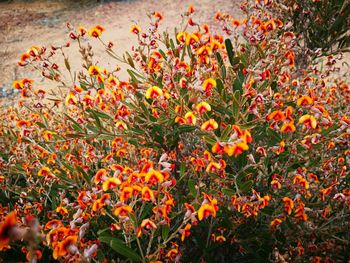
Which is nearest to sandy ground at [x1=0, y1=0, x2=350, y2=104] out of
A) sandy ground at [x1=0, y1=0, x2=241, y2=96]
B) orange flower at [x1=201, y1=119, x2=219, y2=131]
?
sandy ground at [x1=0, y1=0, x2=241, y2=96]

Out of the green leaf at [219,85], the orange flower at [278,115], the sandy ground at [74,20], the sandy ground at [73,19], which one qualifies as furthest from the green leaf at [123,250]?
the sandy ground at [73,19]

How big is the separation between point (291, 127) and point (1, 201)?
6.40ft

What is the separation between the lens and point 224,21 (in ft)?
7.72

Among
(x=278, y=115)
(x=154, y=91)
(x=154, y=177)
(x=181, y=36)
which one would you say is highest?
(x=181, y=36)

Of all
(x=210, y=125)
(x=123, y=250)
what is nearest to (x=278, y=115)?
(x=210, y=125)

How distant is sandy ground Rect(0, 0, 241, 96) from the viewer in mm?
7820

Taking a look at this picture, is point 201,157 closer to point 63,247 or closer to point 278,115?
point 278,115

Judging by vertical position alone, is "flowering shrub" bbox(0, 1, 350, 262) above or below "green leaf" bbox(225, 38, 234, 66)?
below

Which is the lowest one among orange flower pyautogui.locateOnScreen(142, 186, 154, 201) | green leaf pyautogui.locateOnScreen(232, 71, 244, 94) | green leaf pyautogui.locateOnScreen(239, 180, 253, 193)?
green leaf pyautogui.locateOnScreen(239, 180, 253, 193)

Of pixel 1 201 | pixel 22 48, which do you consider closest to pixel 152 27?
pixel 1 201

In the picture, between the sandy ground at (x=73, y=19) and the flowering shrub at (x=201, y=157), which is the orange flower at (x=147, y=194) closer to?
the flowering shrub at (x=201, y=157)

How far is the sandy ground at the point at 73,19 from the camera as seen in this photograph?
7820 millimetres

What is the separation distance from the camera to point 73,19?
9.82m

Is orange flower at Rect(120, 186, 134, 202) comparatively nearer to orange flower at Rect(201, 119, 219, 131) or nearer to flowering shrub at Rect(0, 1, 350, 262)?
flowering shrub at Rect(0, 1, 350, 262)
